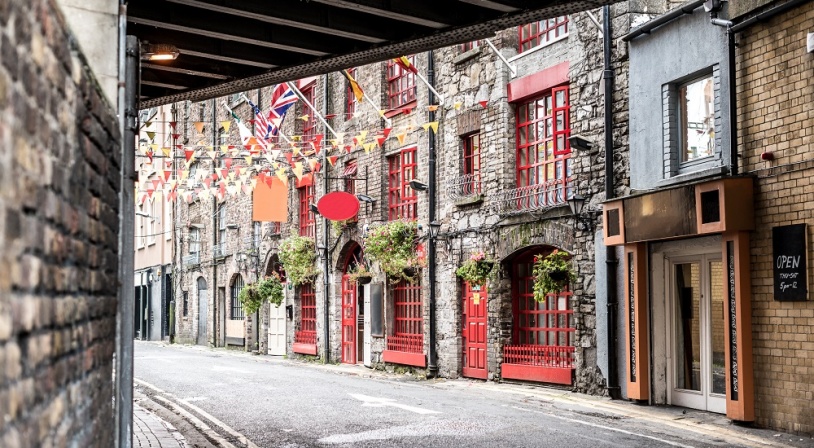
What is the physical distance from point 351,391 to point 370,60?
8.31 meters

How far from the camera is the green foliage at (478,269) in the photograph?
19359 millimetres

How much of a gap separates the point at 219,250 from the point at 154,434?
26234mm

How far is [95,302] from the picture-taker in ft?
14.0

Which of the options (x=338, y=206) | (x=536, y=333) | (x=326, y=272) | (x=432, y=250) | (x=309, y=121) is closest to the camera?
→ (x=536, y=333)

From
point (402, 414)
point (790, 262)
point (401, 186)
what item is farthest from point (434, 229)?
point (790, 262)

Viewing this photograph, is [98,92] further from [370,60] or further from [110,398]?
[370,60]

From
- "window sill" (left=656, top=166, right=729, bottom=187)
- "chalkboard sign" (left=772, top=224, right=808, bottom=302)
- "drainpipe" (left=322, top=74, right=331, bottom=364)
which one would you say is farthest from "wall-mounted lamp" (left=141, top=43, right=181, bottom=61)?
"drainpipe" (left=322, top=74, right=331, bottom=364)

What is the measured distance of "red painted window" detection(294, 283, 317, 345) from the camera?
1140 inches

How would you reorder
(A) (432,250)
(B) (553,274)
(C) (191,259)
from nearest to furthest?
(B) (553,274) < (A) (432,250) < (C) (191,259)

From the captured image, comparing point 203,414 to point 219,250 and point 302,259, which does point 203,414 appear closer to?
point 302,259

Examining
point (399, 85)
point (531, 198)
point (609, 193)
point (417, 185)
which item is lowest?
point (609, 193)

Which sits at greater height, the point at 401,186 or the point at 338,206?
the point at 401,186

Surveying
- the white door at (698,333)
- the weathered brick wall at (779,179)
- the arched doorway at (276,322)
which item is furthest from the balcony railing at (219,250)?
the weathered brick wall at (779,179)

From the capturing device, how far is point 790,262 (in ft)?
39.2
